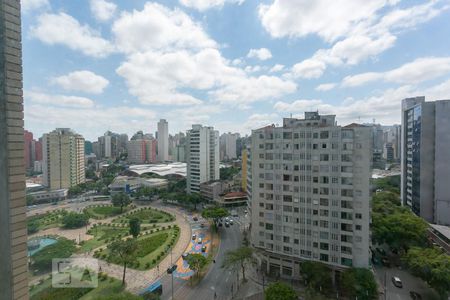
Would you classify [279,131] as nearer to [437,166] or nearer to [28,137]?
[437,166]

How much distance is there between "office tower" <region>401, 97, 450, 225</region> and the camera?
30812 millimetres

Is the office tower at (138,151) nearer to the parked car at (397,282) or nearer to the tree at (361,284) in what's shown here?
the tree at (361,284)

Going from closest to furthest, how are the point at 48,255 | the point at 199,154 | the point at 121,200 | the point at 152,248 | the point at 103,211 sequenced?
the point at 48,255 < the point at 152,248 < the point at 121,200 < the point at 103,211 < the point at 199,154

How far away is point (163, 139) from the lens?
113 meters

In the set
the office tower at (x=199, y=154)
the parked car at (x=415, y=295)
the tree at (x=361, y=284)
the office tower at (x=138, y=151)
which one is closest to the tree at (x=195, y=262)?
the tree at (x=361, y=284)

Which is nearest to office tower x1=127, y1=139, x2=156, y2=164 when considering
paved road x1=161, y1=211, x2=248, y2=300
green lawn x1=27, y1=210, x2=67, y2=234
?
green lawn x1=27, y1=210, x2=67, y2=234

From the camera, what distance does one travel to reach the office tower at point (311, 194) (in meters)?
19.8

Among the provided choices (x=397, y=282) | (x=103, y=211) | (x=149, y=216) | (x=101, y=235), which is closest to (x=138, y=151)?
(x=103, y=211)

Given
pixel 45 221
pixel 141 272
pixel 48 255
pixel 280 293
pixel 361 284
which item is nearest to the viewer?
pixel 280 293

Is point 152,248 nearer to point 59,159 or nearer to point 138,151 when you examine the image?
point 59,159

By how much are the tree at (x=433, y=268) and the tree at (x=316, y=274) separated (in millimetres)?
7029

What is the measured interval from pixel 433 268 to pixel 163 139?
108m

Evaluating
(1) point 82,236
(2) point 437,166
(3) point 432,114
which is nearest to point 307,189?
(2) point 437,166

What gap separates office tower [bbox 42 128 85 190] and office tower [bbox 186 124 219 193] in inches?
1340
